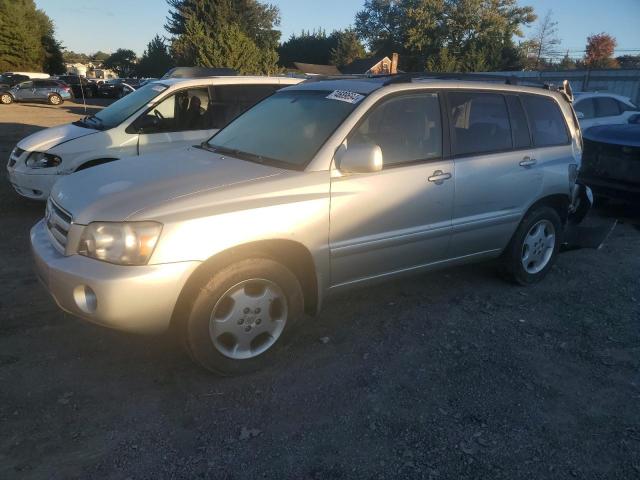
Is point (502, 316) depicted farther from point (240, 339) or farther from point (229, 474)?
point (229, 474)

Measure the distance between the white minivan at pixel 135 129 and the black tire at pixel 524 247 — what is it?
3.53 metres

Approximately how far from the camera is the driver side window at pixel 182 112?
627 centimetres

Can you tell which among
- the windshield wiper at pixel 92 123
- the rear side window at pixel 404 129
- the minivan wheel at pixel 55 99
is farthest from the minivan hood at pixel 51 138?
the minivan wheel at pixel 55 99

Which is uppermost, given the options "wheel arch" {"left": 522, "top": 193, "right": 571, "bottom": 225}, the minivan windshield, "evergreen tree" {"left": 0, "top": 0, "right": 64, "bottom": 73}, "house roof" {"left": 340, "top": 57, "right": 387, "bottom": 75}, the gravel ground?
"evergreen tree" {"left": 0, "top": 0, "right": 64, "bottom": 73}

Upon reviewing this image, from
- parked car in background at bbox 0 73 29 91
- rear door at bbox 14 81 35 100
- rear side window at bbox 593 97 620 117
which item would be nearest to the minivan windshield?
rear side window at bbox 593 97 620 117

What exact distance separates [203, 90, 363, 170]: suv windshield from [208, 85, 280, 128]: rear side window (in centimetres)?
254

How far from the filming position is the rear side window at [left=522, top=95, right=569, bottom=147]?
4312 millimetres

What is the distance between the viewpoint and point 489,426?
269 cm

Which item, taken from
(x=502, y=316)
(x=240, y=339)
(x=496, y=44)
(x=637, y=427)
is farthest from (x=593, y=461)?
(x=496, y=44)

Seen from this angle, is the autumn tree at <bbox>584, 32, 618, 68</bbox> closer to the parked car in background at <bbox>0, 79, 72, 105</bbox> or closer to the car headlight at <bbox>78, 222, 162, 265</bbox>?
the parked car in background at <bbox>0, 79, 72, 105</bbox>

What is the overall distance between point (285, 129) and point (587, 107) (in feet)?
28.3

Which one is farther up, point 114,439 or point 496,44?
point 496,44

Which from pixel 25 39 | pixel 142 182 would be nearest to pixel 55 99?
pixel 25 39

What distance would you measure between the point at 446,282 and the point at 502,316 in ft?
2.45
